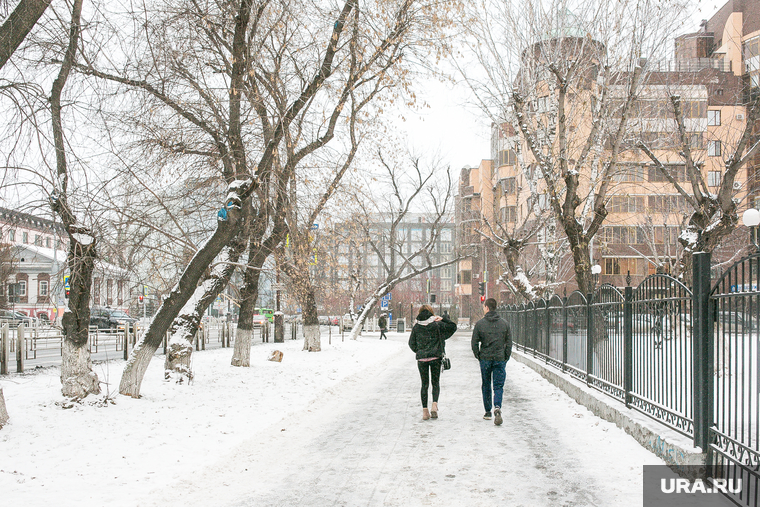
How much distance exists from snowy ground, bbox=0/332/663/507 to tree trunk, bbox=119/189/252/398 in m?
0.62

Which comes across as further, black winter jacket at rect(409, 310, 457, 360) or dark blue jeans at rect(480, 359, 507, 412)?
black winter jacket at rect(409, 310, 457, 360)

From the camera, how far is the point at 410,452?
24.1 ft

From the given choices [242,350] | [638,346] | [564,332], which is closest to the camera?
[638,346]

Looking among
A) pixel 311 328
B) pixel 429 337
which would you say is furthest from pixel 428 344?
pixel 311 328

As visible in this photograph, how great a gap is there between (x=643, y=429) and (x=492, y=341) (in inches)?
97.0

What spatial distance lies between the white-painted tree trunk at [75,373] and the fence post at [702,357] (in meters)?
8.23

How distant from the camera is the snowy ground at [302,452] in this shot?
5.63 meters

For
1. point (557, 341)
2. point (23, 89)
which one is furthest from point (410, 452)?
point (557, 341)

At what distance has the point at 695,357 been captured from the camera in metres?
6.15

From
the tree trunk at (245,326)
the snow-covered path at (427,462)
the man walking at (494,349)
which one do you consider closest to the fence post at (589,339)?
the snow-covered path at (427,462)

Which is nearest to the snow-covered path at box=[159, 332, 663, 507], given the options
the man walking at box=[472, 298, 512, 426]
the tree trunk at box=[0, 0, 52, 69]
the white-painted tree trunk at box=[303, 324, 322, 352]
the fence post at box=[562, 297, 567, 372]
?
the man walking at box=[472, 298, 512, 426]

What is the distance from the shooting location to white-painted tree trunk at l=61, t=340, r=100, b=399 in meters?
9.47

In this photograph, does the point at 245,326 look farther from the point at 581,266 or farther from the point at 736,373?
the point at 736,373

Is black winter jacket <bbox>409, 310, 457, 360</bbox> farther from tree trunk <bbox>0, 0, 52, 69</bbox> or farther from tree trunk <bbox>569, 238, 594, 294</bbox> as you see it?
tree trunk <bbox>569, 238, 594, 294</bbox>
